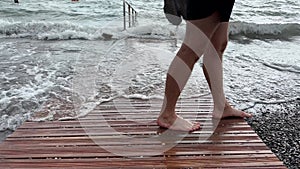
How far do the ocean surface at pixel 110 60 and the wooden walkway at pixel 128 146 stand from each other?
338 mm

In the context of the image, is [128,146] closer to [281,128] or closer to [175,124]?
[175,124]

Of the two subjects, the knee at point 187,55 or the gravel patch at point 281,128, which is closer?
the knee at point 187,55

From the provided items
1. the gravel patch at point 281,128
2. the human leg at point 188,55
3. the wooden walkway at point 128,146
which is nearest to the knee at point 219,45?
the human leg at point 188,55

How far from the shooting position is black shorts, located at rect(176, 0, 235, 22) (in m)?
1.69

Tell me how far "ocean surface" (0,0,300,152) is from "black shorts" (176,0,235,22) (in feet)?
3.57

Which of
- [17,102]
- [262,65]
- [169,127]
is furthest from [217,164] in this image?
[262,65]

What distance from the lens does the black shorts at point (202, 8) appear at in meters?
1.69

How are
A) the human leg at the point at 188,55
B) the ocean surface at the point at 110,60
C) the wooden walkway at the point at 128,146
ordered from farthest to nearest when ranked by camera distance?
the ocean surface at the point at 110,60 → the human leg at the point at 188,55 → the wooden walkway at the point at 128,146

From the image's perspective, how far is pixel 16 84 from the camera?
392 cm

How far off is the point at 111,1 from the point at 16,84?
28.0 ft

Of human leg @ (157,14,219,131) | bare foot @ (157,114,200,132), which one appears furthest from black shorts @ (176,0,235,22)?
bare foot @ (157,114,200,132)

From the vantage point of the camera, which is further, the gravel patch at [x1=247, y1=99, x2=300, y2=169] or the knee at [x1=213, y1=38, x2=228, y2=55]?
the gravel patch at [x1=247, y1=99, x2=300, y2=169]

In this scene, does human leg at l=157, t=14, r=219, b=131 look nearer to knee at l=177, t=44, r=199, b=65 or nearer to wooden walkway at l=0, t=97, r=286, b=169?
knee at l=177, t=44, r=199, b=65

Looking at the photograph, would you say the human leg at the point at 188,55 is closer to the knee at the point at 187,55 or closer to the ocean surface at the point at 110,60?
the knee at the point at 187,55
